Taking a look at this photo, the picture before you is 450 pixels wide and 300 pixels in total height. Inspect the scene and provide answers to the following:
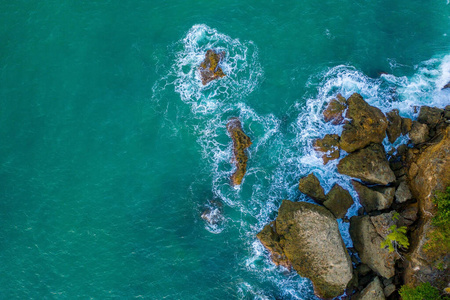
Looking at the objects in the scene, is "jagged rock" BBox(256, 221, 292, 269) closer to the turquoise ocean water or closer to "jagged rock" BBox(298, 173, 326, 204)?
the turquoise ocean water

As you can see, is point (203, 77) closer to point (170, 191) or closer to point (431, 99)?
point (170, 191)

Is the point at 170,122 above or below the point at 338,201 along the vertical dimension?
above

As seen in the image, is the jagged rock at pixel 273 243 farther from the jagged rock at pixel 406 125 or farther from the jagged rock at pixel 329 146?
the jagged rock at pixel 406 125

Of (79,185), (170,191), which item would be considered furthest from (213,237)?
(79,185)

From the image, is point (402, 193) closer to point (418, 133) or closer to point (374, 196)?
point (374, 196)

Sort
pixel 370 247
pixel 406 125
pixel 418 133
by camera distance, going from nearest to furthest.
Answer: pixel 370 247
pixel 418 133
pixel 406 125

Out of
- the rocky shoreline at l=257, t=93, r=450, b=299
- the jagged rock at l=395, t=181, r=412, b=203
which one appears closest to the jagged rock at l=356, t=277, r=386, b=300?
the rocky shoreline at l=257, t=93, r=450, b=299

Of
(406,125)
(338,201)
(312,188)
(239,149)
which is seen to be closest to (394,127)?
(406,125)
